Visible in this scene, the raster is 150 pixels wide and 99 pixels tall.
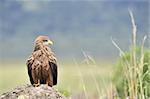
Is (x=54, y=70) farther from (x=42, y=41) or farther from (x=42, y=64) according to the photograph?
(x=42, y=41)

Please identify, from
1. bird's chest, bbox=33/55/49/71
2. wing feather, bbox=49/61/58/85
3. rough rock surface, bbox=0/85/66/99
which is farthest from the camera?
wing feather, bbox=49/61/58/85

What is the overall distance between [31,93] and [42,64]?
1.39 m

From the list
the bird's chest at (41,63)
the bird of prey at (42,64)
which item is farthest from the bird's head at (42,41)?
the bird's chest at (41,63)

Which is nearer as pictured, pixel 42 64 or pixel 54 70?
pixel 42 64

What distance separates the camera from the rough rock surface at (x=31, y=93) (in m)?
7.52

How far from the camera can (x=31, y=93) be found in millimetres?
7539

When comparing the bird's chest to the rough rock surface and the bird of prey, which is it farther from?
the rough rock surface

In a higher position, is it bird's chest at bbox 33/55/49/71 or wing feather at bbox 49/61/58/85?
bird's chest at bbox 33/55/49/71

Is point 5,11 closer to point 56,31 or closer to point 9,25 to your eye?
point 9,25

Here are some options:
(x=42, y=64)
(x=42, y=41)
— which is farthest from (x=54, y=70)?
(x=42, y=41)

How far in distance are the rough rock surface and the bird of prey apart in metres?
1.20

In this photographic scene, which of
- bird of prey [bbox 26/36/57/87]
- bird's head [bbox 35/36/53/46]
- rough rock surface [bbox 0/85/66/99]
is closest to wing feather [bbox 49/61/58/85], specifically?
bird of prey [bbox 26/36/57/87]

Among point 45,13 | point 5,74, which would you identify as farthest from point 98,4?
point 5,74

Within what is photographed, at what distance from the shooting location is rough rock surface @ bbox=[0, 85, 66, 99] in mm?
7516
